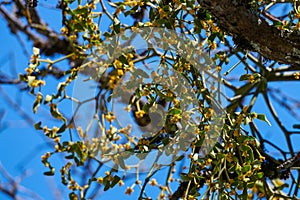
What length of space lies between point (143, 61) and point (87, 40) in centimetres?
20

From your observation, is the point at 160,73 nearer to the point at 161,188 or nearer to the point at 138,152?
the point at 138,152

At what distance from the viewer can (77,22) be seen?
1018 mm

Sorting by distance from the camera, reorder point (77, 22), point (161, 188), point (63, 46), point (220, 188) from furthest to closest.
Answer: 1. point (63, 46)
2. point (161, 188)
3. point (77, 22)
4. point (220, 188)

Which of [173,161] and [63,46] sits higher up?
[63,46]

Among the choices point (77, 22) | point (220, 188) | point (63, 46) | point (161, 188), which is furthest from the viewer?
point (63, 46)

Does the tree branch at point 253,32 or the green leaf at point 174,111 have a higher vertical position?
the tree branch at point 253,32

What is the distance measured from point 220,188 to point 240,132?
94mm

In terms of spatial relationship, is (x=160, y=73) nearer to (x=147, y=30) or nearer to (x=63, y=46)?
(x=147, y=30)

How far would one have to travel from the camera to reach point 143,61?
1.23 meters

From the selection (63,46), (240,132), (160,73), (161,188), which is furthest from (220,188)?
(63,46)

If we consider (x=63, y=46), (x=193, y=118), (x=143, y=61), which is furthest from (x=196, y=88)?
(x=63, y=46)

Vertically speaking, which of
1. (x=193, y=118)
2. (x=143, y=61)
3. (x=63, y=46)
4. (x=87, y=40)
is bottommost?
(x=193, y=118)

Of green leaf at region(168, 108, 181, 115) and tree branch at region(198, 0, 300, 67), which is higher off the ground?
tree branch at region(198, 0, 300, 67)

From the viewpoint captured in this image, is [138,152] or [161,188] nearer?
[138,152]
